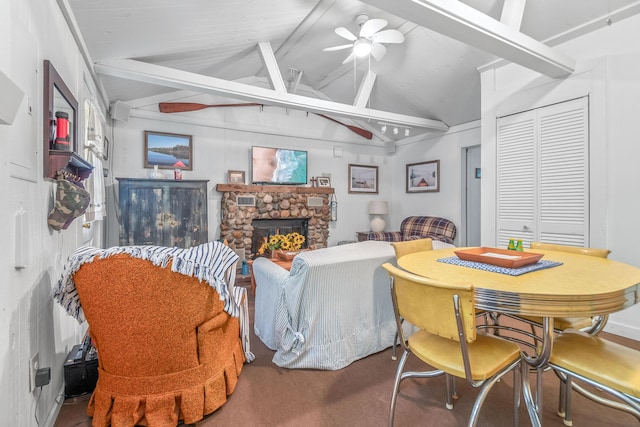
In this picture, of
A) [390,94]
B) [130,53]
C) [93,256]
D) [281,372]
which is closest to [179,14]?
[130,53]

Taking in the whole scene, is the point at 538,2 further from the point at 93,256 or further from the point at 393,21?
the point at 93,256

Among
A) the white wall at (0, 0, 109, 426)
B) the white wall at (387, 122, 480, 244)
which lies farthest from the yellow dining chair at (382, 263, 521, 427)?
the white wall at (387, 122, 480, 244)

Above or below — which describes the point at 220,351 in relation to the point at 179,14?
below

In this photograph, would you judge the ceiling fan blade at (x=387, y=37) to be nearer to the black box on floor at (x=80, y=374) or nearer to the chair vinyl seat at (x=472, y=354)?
the chair vinyl seat at (x=472, y=354)

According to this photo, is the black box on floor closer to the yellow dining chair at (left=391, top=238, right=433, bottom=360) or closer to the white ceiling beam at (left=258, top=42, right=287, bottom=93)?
the yellow dining chair at (left=391, top=238, right=433, bottom=360)

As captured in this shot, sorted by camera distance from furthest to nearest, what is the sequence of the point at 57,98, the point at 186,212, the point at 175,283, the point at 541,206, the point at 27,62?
the point at 186,212 < the point at 541,206 < the point at 57,98 < the point at 175,283 < the point at 27,62

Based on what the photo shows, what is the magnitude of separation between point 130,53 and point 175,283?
253cm

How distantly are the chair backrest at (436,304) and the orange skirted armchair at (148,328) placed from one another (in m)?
0.90

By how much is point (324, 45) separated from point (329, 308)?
11.9 feet

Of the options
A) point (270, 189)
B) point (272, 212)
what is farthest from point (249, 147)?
point (272, 212)

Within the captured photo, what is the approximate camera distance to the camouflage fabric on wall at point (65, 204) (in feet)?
5.16

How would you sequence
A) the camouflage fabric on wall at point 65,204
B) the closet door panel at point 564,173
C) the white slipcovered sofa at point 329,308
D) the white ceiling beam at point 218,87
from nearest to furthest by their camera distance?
the camouflage fabric on wall at point 65,204, the white slipcovered sofa at point 329,308, the closet door panel at point 564,173, the white ceiling beam at point 218,87

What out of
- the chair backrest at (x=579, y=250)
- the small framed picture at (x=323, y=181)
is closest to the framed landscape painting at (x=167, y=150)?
the small framed picture at (x=323, y=181)

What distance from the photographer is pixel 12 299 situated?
1.19 m
